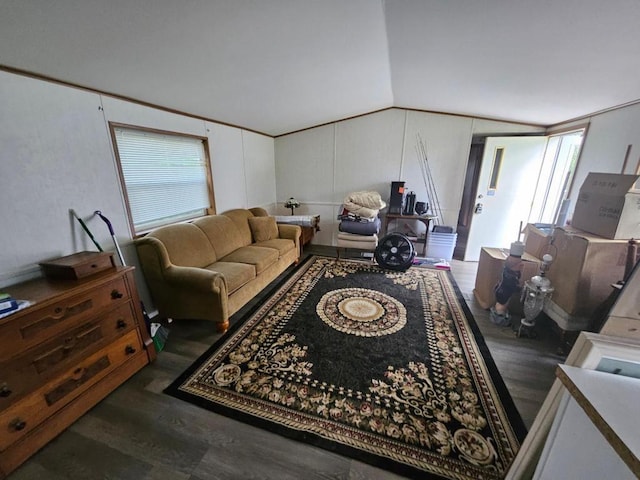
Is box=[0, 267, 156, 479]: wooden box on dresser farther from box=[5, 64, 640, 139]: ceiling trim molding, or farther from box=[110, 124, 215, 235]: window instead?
box=[5, 64, 640, 139]: ceiling trim molding

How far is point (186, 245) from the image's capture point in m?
2.53

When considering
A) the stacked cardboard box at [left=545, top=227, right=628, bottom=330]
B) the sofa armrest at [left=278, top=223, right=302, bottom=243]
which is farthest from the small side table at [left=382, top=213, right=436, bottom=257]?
the stacked cardboard box at [left=545, top=227, right=628, bottom=330]

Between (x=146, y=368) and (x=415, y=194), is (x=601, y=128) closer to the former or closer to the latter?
(x=415, y=194)

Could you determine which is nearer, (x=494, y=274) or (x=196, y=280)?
(x=196, y=280)

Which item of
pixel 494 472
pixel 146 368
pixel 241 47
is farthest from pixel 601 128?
pixel 146 368

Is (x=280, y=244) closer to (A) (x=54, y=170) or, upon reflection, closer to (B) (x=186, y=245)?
(B) (x=186, y=245)

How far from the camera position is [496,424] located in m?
1.44

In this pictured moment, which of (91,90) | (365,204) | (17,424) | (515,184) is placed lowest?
(17,424)

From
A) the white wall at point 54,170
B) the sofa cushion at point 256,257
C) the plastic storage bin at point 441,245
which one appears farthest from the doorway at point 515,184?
the white wall at point 54,170

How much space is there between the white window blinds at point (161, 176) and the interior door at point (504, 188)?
4.04 metres

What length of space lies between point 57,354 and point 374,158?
4295 mm

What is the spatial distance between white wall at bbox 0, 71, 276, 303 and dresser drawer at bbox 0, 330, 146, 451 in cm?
69

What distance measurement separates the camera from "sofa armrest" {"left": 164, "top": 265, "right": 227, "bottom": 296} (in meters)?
2.07

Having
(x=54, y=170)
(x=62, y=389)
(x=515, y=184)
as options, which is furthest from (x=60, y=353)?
(x=515, y=184)
